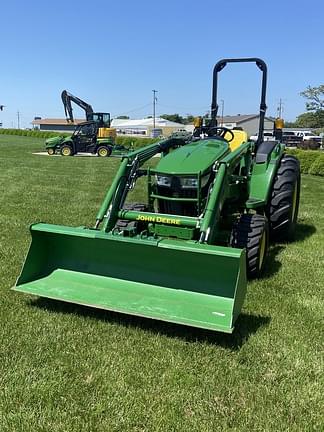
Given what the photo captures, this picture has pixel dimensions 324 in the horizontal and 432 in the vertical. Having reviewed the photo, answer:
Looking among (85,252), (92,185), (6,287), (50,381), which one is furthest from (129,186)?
(92,185)

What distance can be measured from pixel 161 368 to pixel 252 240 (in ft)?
6.08

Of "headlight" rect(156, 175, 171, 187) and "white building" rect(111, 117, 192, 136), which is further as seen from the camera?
"white building" rect(111, 117, 192, 136)

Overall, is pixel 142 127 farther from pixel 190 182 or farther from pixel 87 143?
pixel 190 182

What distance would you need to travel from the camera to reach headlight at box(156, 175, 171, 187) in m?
4.79

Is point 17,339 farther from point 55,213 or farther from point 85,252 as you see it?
point 55,213

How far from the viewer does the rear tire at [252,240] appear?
14.9ft

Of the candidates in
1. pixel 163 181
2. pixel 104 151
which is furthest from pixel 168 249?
pixel 104 151

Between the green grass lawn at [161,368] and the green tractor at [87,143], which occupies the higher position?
the green tractor at [87,143]

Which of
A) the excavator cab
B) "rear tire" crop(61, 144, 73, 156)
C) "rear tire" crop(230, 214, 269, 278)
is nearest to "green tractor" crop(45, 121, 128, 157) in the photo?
"rear tire" crop(61, 144, 73, 156)

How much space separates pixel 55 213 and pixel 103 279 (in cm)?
397

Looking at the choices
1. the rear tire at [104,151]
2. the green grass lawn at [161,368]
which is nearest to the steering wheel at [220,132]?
the green grass lawn at [161,368]

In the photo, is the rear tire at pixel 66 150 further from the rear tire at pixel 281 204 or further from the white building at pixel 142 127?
the white building at pixel 142 127

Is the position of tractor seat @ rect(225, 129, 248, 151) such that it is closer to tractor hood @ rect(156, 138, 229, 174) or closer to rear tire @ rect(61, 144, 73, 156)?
tractor hood @ rect(156, 138, 229, 174)

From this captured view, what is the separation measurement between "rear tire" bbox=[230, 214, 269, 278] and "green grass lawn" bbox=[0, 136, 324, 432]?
19 cm
